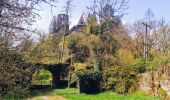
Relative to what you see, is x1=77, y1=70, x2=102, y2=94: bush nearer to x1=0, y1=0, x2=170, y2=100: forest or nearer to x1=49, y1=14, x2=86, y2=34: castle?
x1=0, y1=0, x2=170, y2=100: forest

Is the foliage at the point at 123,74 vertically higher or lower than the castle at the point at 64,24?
lower

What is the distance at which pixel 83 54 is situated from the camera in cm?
4641

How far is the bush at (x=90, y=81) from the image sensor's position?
37875 millimetres

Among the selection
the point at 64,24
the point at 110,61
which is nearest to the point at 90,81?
the point at 110,61

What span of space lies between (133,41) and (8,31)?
3932 centimetres

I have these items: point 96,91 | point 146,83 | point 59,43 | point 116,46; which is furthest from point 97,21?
point 59,43

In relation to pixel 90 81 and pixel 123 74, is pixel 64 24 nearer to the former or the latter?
pixel 90 81

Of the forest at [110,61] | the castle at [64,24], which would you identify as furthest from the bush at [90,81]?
the castle at [64,24]

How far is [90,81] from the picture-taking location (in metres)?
38.2

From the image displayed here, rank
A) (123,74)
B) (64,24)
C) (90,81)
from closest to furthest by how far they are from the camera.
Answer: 1. (123,74)
2. (90,81)
3. (64,24)

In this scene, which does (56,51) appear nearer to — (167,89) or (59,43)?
(59,43)

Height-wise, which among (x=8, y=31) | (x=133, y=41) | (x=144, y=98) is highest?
(x=133, y=41)

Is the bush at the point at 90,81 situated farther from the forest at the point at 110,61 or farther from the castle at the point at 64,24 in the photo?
Result: the castle at the point at 64,24

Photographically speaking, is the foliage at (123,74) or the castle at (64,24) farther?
the castle at (64,24)
